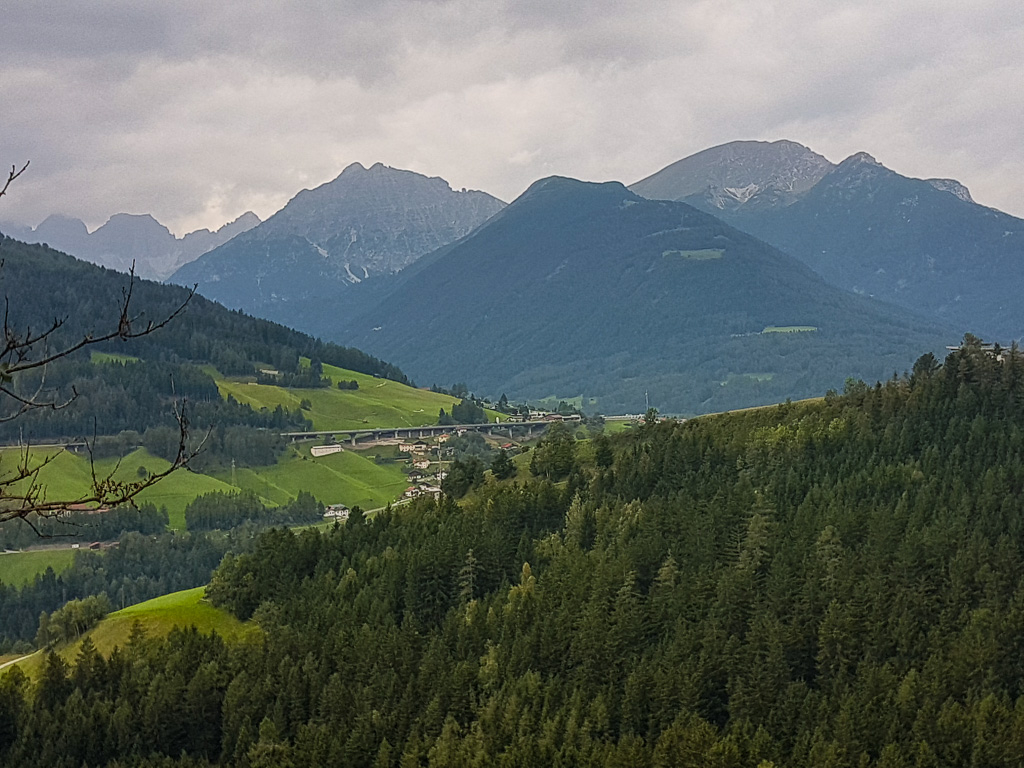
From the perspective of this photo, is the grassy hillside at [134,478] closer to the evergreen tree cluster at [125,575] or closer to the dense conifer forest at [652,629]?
the evergreen tree cluster at [125,575]

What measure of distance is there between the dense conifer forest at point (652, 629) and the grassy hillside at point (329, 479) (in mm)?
75671

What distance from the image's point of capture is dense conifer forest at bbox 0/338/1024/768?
180 feet

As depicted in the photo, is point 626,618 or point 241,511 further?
point 241,511

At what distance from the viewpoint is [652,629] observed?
68.2 meters

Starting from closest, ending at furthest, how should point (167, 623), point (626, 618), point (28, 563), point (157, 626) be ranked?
point (626, 618) → point (157, 626) → point (167, 623) → point (28, 563)

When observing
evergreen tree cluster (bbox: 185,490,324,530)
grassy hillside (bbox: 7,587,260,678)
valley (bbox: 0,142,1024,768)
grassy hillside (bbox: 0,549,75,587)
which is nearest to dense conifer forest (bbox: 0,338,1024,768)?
valley (bbox: 0,142,1024,768)

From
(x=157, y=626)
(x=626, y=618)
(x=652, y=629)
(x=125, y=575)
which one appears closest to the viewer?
(x=626, y=618)

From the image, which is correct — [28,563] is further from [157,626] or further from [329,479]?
[157,626]

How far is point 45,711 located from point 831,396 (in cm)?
7451

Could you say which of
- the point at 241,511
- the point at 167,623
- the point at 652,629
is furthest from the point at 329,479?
the point at 652,629

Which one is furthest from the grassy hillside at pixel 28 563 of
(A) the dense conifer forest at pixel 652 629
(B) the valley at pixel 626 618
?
(A) the dense conifer forest at pixel 652 629

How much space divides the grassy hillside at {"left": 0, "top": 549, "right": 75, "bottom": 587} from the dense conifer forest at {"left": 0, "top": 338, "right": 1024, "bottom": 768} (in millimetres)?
60286

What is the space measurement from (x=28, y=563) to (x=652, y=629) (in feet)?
334

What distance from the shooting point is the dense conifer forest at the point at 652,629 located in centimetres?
5475
